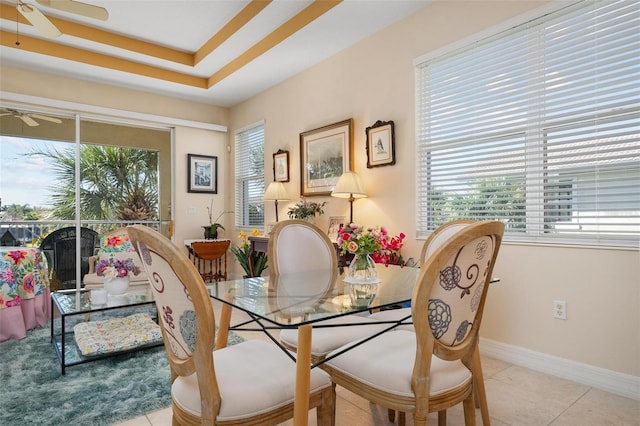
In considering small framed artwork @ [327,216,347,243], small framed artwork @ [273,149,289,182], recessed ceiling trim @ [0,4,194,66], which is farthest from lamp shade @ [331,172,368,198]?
recessed ceiling trim @ [0,4,194,66]

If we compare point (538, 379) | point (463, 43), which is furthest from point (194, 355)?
point (463, 43)

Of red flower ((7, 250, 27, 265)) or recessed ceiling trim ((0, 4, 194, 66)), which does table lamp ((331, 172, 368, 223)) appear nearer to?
recessed ceiling trim ((0, 4, 194, 66))

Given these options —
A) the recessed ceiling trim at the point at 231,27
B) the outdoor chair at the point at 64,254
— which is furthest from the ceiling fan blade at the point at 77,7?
the outdoor chair at the point at 64,254

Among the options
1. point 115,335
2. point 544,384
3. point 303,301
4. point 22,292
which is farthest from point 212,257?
point 544,384

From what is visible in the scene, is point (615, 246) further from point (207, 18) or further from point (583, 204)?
point (207, 18)

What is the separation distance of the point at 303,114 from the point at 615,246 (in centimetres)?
313

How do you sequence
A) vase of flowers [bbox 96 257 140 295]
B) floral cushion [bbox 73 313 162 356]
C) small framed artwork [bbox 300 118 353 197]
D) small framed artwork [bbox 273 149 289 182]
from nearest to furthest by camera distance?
floral cushion [bbox 73 313 162 356]
vase of flowers [bbox 96 257 140 295]
small framed artwork [bbox 300 118 353 197]
small framed artwork [bbox 273 149 289 182]

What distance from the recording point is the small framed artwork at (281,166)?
14.7 ft

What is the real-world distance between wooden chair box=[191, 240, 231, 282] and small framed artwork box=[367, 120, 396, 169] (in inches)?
95.5

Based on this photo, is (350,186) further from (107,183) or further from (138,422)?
(107,183)

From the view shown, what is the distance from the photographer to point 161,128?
5145 mm

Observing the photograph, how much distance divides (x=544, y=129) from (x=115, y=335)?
10.5 ft

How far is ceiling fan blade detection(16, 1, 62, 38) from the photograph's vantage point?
8.03 feet

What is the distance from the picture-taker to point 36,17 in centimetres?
249
